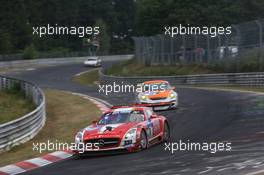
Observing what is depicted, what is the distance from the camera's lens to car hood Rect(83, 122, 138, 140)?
1555 cm

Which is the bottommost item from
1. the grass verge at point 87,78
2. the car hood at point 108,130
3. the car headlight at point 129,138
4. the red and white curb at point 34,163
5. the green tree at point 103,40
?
the grass verge at point 87,78

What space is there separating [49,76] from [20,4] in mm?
52802

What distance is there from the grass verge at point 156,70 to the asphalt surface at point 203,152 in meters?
19.7

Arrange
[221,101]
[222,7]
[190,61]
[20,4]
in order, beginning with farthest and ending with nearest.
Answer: [20,4]
[222,7]
[190,61]
[221,101]

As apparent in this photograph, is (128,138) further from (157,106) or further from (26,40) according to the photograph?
(26,40)

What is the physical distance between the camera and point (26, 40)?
11050 centimetres

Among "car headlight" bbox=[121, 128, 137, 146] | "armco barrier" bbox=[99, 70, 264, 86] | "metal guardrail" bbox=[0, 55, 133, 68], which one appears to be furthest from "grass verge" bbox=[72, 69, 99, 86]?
"car headlight" bbox=[121, 128, 137, 146]

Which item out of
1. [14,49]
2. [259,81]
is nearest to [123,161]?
[259,81]

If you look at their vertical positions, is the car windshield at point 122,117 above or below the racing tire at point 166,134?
above

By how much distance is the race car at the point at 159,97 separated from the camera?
1040 inches

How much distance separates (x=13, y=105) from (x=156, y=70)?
83.5 feet

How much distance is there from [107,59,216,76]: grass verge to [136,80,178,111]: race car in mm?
19272

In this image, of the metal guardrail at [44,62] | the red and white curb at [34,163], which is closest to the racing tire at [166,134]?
the red and white curb at [34,163]

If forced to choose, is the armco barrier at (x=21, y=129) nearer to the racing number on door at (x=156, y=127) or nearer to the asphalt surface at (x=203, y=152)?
the asphalt surface at (x=203, y=152)
